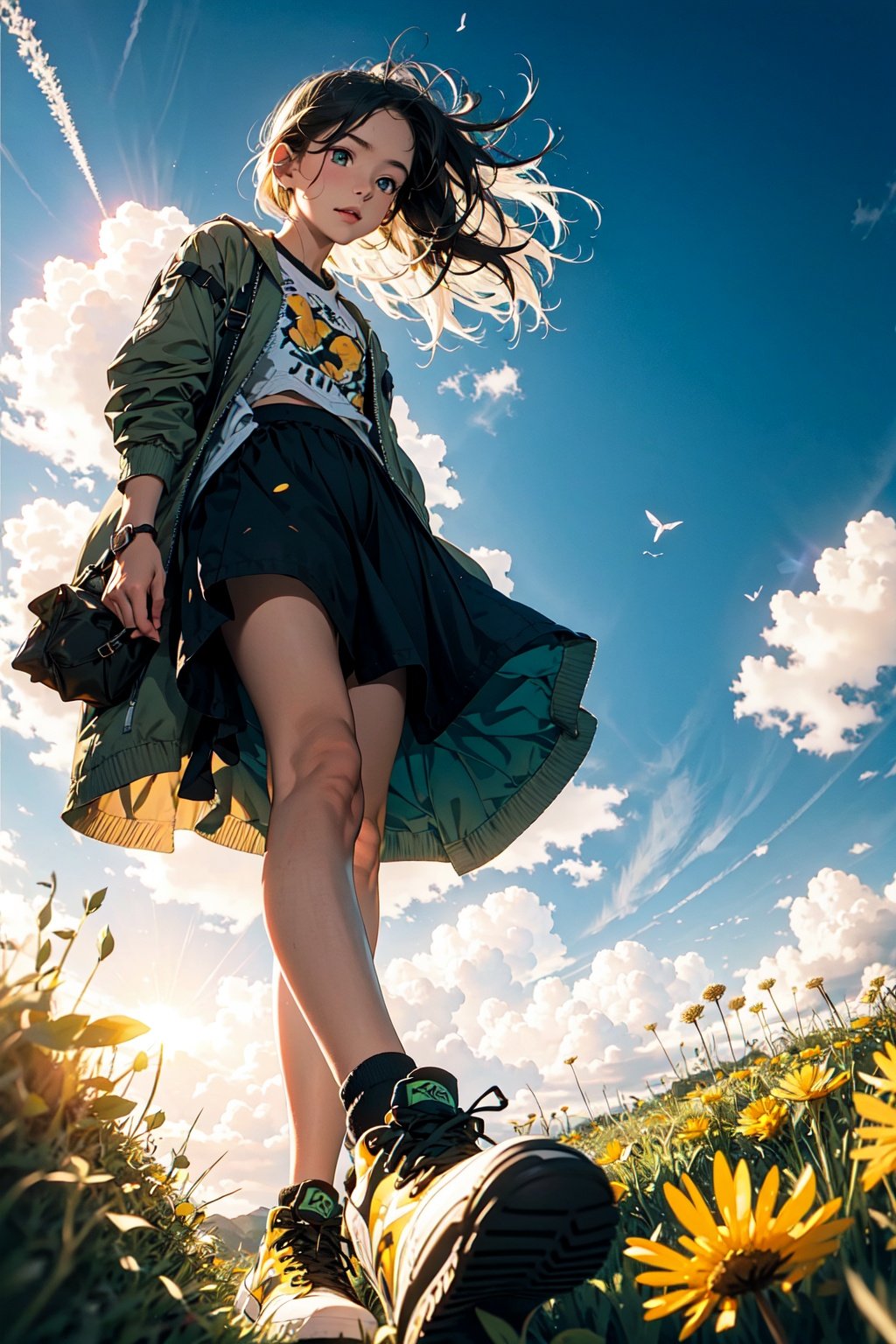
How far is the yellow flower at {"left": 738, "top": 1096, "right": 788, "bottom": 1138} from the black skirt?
1008mm

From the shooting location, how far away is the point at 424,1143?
0.96 meters

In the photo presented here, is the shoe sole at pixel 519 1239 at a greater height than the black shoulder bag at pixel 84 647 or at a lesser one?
lesser

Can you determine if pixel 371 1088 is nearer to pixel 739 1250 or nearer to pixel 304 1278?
pixel 304 1278

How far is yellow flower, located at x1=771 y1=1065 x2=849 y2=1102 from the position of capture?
1.24 meters

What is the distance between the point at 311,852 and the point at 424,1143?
0.45m

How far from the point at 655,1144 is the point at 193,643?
1436mm

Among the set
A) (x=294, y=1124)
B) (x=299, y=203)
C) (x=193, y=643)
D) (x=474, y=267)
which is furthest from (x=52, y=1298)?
(x=474, y=267)

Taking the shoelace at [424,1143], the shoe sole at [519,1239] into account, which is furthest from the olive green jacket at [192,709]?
the shoe sole at [519,1239]

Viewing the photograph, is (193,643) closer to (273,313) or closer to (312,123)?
(273,313)

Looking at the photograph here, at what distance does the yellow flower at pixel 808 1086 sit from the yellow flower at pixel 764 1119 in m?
0.06

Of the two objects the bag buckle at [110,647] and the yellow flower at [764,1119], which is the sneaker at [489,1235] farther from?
the bag buckle at [110,647]

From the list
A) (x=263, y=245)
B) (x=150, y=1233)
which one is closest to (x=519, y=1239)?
(x=150, y=1233)

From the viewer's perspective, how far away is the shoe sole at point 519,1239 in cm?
75

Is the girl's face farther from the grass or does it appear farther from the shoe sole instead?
the shoe sole
